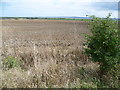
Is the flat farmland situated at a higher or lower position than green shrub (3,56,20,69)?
higher

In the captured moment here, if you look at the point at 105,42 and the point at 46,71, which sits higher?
the point at 105,42

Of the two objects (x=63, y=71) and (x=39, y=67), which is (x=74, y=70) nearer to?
(x=63, y=71)

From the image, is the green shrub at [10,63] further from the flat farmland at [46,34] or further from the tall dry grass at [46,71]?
the flat farmland at [46,34]

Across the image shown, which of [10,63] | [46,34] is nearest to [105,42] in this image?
[10,63]

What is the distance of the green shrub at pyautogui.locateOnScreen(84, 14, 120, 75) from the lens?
3.72 metres

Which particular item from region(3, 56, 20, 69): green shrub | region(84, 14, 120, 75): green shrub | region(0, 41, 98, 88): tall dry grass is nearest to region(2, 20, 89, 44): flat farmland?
region(84, 14, 120, 75): green shrub

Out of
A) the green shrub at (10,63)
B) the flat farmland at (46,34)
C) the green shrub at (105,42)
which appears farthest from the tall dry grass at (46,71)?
the flat farmland at (46,34)

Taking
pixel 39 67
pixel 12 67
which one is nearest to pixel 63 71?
pixel 39 67

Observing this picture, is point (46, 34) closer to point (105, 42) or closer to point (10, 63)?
point (10, 63)

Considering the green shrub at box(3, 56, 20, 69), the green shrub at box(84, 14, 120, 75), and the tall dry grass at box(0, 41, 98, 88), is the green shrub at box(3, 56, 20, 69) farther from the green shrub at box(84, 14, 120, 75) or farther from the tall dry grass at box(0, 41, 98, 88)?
the green shrub at box(84, 14, 120, 75)

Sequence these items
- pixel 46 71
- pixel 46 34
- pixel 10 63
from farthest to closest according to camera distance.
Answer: pixel 46 34
pixel 10 63
pixel 46 71

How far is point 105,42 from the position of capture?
373cm

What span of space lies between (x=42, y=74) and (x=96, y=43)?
1.65 meters

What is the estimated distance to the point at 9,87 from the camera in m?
3.31
